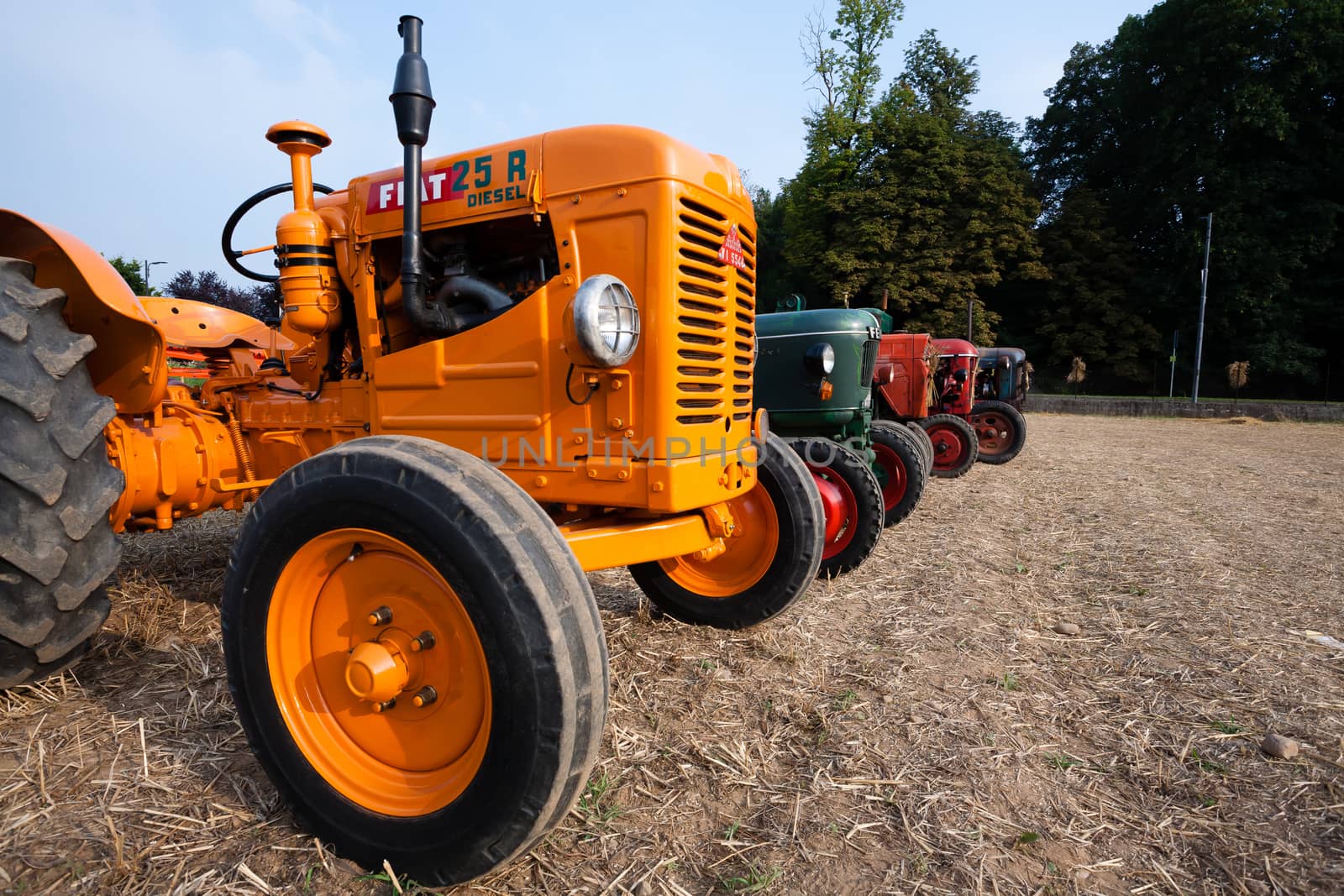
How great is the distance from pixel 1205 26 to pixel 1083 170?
828 cm

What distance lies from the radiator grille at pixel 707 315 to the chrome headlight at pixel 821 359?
2.69m

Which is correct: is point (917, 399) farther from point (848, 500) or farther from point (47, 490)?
point (47, 490)

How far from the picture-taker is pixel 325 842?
172 centimetres

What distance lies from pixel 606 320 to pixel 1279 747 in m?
2.61

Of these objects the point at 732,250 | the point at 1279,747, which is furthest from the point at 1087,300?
the point at 732,250

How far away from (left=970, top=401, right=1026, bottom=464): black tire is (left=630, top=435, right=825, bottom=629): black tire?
8053 millimetres

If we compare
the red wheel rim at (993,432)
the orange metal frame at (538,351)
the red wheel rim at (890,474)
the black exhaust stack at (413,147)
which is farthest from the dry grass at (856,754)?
the red wheel rim at (993,432)

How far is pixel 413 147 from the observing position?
2.36 meters

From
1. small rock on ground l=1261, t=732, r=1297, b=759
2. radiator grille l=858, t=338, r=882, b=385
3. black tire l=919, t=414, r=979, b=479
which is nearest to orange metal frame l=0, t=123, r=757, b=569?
small rock on ground l=1261, t=732, r=1297, b=759

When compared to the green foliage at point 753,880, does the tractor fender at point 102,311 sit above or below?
above

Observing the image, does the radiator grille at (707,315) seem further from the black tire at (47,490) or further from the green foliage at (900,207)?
the green foliage at (900,207)

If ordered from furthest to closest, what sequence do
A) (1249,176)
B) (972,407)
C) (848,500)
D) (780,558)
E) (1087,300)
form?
1. (1087,300)
2. (1249,176)
3. (972,407)
4. (848,500)
5. (780,558)

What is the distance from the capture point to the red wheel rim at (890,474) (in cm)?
602

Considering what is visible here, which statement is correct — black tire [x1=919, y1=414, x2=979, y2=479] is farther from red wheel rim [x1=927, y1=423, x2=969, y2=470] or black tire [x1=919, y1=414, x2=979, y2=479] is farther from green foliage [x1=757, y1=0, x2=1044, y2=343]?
green foliage [x1=757, y1=0, x2=1044, y2=343]
